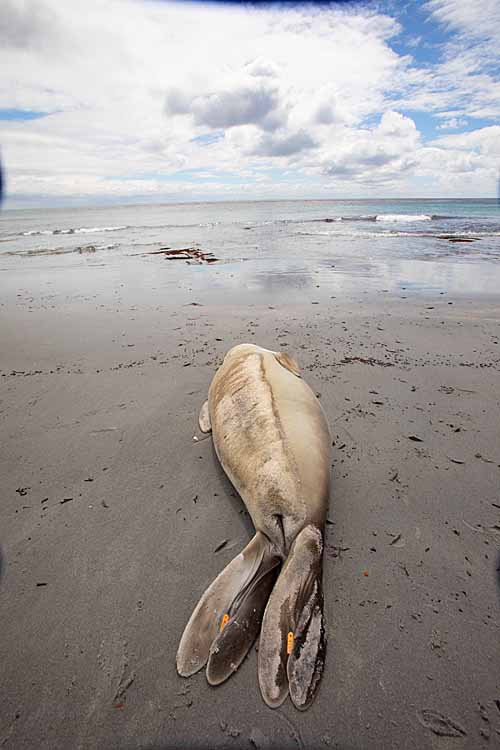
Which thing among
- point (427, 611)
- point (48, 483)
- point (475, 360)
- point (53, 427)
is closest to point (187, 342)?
point (53, 427)

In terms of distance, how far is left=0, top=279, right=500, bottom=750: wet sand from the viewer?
1703mm

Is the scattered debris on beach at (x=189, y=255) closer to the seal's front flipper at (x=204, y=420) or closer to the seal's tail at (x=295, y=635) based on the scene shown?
the seal's front flipper at (x=204, y=420)

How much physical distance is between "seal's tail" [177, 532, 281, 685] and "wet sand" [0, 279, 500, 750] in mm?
68

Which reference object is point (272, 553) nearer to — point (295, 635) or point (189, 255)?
point (295, 635)

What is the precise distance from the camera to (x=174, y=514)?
2820 millimetres

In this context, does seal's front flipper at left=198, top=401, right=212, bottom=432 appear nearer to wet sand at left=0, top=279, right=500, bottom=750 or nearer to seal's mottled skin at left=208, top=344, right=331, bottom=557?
wet sand at left=0, top=279, right=500, bottom=750

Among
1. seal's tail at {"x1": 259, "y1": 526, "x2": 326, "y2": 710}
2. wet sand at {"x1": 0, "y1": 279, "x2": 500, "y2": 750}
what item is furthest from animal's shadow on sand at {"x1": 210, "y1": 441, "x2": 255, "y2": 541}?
seal's tail at {"x1": 259, "y1": 526, "x2": 326, "y2": 710}

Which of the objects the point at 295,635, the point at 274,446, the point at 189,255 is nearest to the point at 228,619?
the point at 295,635

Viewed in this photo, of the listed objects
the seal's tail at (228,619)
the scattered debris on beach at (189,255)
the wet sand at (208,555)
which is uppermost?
the scattered debris on beach at (189,255)

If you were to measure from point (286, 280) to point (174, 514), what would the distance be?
8307 mm

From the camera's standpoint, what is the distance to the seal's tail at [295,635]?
175 centimetres

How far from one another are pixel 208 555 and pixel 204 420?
1.45 m

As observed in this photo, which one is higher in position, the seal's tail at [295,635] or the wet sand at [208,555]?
the seal's tail at [295,635]

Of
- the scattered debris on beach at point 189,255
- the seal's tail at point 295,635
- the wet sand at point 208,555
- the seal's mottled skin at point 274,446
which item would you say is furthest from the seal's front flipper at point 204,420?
the scattered debris on beach at point 189,255
